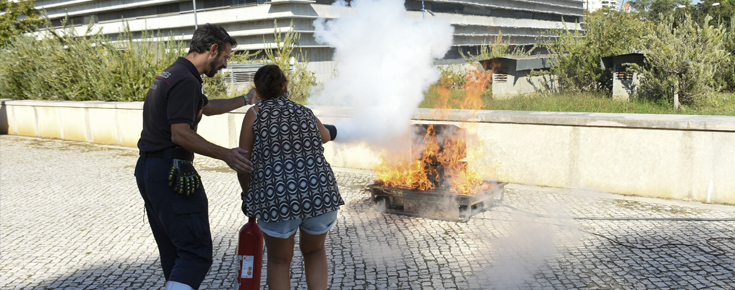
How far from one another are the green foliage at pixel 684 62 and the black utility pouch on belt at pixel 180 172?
8717 millimetres

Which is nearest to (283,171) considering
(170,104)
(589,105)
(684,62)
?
(170,104)

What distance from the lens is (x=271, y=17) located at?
38562mm

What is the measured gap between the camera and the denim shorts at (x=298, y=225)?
115 inches

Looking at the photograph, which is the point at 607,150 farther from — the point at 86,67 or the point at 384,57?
the point at 86,67

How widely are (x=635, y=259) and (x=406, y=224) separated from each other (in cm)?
218

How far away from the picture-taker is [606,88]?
458 inches

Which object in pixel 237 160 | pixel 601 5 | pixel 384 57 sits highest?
pixel 601 5

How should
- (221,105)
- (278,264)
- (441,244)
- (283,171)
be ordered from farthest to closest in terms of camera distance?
(441,244), (221,105), (278,264), (283,171)

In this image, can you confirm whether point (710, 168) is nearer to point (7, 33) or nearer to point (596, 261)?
point (596, 261)

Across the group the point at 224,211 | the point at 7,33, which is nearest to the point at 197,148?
the point at 224,211

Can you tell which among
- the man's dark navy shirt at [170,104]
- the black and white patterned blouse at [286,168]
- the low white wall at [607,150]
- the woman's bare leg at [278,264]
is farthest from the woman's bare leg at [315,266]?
the low white wall at [607,150]

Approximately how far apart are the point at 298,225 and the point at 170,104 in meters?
0.99

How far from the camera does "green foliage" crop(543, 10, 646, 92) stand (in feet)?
38.2

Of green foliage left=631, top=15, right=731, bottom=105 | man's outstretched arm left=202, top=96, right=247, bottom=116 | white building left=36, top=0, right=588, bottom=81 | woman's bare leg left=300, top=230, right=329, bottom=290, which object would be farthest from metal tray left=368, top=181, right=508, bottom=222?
white building left=36, top=0, right=588, bottom=81
